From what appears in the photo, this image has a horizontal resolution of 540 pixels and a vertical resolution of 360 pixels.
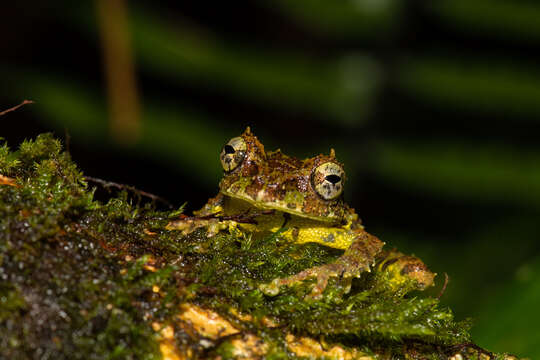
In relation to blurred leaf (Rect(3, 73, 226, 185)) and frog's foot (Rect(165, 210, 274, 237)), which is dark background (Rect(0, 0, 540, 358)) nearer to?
blurred leaf (Rect(3, 73, 226, 185))

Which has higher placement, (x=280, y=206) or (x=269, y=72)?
(x=269, y=72)

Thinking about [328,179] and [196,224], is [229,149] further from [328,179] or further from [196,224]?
[196,224]

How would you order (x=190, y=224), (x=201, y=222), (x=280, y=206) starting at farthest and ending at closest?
(x=280, y=206), (x=201, y=222), (x=190, y=224)

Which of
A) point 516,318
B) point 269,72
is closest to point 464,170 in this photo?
point 516,318

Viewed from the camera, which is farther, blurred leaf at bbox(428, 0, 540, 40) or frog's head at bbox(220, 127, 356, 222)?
blurred leaf at bbox(428, 0, 540, 40)

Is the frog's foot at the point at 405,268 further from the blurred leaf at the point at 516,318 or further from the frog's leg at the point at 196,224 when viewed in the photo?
the frog's leg at the point at 196,224

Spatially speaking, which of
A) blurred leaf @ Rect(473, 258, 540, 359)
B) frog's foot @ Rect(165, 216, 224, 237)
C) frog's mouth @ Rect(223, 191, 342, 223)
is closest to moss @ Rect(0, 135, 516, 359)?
frog's foot @ Rect(165, 216, 224, 237)
